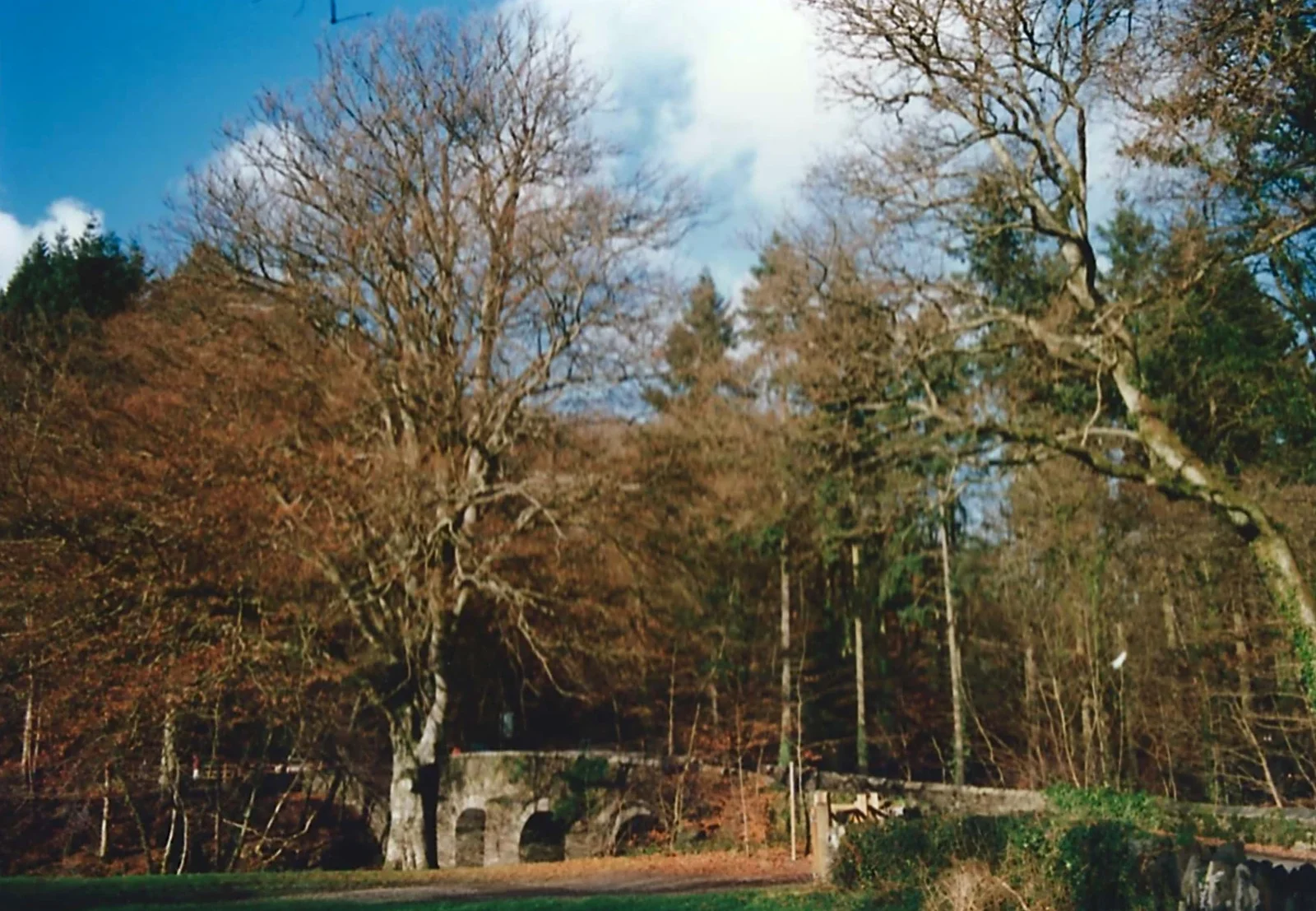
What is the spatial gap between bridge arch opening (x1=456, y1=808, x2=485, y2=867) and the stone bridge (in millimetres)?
17

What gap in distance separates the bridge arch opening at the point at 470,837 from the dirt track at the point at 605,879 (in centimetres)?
529

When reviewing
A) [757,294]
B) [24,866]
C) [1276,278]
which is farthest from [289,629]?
[1276,278]

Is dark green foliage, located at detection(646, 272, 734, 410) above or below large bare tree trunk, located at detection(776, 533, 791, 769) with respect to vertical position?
above

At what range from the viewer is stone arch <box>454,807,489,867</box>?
23.4 m

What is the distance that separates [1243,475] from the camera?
18234 millimetres

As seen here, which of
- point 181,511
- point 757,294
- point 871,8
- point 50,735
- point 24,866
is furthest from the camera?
point 757,294

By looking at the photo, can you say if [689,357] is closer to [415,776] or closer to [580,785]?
[580,785]

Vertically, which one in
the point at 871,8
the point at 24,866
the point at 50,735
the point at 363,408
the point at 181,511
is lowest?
the point at 24,866

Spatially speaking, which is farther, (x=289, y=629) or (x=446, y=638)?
(x=446, y=638)

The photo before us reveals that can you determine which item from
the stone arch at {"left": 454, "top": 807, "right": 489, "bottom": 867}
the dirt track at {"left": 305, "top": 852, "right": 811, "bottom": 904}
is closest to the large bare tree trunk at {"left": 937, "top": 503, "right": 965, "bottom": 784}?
the dirt track at {"left": 305, "top": 852, "right": 811, "bottom": 904}

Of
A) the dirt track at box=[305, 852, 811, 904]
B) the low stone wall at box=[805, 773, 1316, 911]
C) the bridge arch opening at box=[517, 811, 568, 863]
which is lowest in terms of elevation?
the bridge arch opening at box=[517, 811, 568, 863]

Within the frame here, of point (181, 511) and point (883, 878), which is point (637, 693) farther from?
point (883, 878)

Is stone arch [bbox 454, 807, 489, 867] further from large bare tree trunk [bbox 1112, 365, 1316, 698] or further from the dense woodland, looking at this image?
large bare tree trunk [bbox 1112, 365, 1316, 698]

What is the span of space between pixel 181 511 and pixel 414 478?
11.8ft
